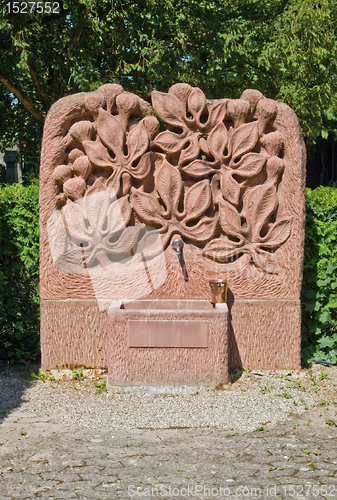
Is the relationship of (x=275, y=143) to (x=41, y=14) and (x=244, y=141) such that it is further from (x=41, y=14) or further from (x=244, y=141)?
(x=41, y=14)

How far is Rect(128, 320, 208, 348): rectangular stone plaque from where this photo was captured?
5.34m

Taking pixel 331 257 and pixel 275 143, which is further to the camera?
pixel 331 257

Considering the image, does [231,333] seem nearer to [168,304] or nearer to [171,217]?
[168,304]

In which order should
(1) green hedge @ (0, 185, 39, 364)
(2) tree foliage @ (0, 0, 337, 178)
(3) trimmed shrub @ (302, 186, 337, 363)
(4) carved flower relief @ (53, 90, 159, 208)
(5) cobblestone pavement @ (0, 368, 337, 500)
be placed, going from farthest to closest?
(2) tree foliage @ (0, 0, 337, 178) < (1) green hedge @ (0, 185, 39, 364) < (3) trimmed shrub @ (302, 186, 337, 363) < (4) carved flower relief @ (53, 90, 159, 208) < (5) cobblestone pavement @ (0, 368, 337, 500)

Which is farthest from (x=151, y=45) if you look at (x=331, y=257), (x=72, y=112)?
(x=331, y=257)

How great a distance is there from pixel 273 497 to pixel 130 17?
843cm

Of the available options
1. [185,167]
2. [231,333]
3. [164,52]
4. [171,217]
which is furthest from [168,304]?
[164,52]

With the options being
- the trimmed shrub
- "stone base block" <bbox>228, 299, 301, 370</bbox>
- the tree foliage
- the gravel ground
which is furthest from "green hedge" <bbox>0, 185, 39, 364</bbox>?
the tree foliage

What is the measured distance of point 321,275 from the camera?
6.26 metres

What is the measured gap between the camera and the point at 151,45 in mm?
10062

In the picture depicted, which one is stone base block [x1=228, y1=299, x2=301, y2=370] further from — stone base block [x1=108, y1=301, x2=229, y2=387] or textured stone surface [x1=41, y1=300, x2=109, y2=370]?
textured stone surface [x1=41, y1=300, x2=109, y2=370]

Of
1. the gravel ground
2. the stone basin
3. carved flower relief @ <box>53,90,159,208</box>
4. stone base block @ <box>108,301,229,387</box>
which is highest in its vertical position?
carved flower relief @ <box>53,90,159,208</box>

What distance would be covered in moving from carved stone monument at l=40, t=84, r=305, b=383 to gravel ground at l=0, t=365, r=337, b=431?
0.77 ft

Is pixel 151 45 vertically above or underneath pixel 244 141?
above
